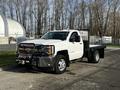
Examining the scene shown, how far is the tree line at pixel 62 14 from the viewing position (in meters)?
69.3

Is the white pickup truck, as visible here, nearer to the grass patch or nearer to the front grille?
the front grille

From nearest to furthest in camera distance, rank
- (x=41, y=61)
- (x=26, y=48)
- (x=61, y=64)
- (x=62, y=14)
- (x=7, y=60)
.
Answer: (x=41, y=61) < (x=26, y=48) < (x=61, y=64) < (x=7, y=60) < (x=62, y=14)

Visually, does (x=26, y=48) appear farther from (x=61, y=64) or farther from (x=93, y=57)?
(x=93, y=57)

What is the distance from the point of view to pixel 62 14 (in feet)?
242

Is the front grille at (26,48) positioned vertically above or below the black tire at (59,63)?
above

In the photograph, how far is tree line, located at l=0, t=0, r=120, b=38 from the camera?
227 feet

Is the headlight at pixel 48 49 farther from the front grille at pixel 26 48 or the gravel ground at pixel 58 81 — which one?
the gravel ground at pixel 58 81

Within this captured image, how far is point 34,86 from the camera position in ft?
29.4

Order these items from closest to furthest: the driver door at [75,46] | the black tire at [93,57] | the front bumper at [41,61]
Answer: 1. the front bumper at [41,61]
2. the driver door at [75,46]
3. the black tire at [93,57]

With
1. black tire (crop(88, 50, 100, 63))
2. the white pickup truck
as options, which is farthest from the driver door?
black tire (crop(88, 50, 100, 63))

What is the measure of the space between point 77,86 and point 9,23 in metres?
44.7

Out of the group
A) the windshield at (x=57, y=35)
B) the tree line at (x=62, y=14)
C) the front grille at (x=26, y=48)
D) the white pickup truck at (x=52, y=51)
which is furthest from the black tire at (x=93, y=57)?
the tree line at (x=62, y=14)

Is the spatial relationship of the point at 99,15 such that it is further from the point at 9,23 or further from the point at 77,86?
the point at 77,86

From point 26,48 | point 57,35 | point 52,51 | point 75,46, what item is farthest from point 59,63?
point 57,35
